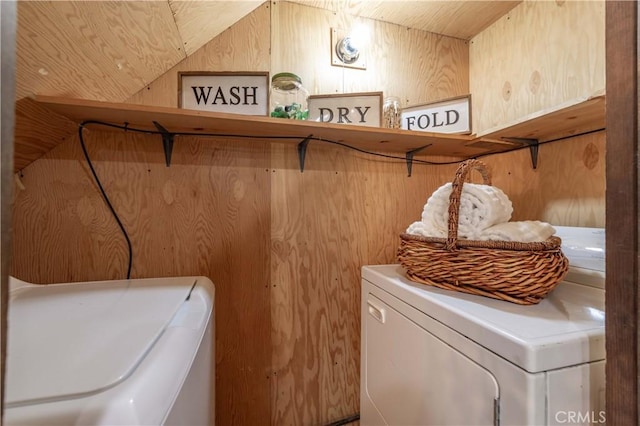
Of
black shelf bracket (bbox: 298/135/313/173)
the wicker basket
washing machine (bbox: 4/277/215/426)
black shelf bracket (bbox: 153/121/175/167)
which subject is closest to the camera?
washing machine (bbox: 4/277/215/426)

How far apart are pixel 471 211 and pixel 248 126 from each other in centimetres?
81

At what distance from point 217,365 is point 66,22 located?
125 cm

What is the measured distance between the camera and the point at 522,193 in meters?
1.21

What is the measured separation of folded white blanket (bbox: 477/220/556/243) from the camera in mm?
707

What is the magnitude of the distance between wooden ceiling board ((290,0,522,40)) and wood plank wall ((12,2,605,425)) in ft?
0.18

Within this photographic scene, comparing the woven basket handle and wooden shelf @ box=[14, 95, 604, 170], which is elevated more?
wooden shelf @ box=[14, 95, 604, 170]

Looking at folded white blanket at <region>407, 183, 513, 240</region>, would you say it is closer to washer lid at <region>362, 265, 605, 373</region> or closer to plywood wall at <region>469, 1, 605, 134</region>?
washer lid at <region>362, 265, 605, 373</region>

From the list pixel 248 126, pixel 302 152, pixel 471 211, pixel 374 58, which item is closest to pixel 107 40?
pixel 248 126

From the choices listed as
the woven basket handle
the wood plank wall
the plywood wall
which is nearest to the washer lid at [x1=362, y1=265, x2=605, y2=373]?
the woven basket handle

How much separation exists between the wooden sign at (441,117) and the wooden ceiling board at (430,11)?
45cm

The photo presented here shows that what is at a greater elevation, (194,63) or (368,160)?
(194,63)

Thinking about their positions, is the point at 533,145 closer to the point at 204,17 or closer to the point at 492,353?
the point at 492,353

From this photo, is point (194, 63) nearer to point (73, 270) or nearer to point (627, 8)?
point (73, 270)

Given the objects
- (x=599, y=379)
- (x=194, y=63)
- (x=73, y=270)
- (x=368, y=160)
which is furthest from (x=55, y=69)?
(x=599, y=379)
